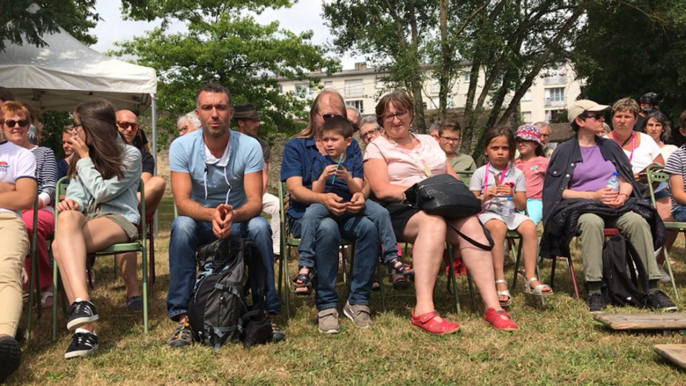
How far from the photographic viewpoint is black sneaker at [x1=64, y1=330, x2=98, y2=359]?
123 inches

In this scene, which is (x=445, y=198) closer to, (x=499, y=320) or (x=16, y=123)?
(x=499, y=320)

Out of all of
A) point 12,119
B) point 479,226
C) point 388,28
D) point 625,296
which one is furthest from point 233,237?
point 388,28

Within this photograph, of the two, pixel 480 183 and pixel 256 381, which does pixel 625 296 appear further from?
pixel 256 381

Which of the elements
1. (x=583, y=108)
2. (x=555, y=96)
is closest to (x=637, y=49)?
(x=583, y=108)

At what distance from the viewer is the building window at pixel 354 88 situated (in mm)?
61656

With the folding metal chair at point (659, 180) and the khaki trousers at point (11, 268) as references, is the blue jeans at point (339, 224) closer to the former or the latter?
the khaki trousers at point (11, 268)

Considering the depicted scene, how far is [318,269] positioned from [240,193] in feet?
2.35

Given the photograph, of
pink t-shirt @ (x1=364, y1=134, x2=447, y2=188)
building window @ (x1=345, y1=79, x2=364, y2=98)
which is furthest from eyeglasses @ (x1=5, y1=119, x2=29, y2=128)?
building window @ (x1=345, y1=79, x2=364, y2=98)

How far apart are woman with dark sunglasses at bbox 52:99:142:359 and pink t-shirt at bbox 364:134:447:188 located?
164cm

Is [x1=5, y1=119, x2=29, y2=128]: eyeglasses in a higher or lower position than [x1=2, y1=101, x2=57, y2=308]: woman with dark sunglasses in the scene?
higher

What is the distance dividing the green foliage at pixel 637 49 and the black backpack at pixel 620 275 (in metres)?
12.2

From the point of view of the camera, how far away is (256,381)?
110 inches

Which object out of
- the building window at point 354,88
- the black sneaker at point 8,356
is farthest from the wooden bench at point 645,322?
the building window at point 354,88

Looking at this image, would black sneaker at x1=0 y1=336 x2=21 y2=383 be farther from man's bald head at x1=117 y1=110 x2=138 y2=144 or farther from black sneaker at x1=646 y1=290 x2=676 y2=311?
black sneaker at x1=646 y1=290 x2=676 y2=311
